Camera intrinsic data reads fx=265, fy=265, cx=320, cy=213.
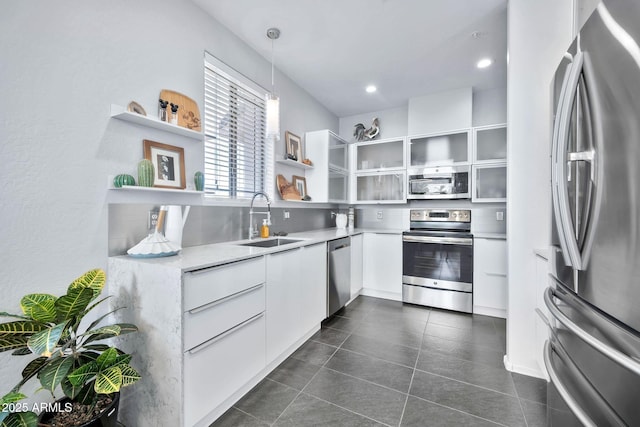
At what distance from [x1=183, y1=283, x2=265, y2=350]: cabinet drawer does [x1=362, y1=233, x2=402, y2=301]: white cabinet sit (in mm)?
2106

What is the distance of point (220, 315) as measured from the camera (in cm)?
149

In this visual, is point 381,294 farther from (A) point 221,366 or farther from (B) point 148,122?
(B) point 148,122

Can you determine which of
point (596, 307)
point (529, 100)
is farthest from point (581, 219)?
point (529, 100)

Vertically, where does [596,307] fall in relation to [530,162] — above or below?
below

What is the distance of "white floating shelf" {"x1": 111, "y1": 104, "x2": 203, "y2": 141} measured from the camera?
1550mm

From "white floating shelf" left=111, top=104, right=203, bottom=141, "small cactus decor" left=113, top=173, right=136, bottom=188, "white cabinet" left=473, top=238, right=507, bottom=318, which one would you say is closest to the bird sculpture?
"white cabinet" left=473, top=238, right=507, bottom=318

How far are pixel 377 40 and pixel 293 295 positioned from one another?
2485mm

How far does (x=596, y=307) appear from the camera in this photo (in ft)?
2.72

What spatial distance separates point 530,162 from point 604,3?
132cm

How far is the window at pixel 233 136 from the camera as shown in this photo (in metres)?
2.29

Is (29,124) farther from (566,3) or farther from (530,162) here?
(566,3)

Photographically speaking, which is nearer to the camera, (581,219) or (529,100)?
(581,219)

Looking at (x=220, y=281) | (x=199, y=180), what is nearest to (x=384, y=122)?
(x=199, y=180)

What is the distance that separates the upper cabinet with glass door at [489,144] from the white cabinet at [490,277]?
1087 millimetres
